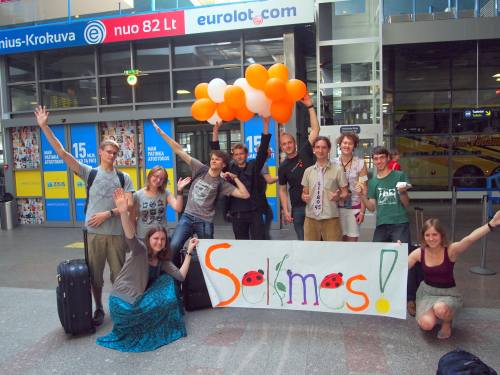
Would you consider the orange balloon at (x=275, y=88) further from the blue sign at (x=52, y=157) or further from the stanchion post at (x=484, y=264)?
the blue sign at (x=52, y=157)

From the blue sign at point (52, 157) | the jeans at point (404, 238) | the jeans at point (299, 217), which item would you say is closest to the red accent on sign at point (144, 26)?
the blue sign at point (52, 157)

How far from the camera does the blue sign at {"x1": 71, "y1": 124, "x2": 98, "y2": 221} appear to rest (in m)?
9.74

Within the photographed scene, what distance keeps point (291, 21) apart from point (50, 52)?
578cm

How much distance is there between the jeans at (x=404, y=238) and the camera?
4.12 meters

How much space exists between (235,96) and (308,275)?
2022 millimetres

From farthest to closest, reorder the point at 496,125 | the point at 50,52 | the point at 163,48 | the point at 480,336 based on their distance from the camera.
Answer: the point at 496,125
the point at 50,52
the point at 163,48
the point at 480,336

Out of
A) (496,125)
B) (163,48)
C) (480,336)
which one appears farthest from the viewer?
(496,125)

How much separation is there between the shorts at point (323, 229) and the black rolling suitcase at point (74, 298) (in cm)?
224

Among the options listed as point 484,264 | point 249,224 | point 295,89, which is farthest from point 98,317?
point 484,264

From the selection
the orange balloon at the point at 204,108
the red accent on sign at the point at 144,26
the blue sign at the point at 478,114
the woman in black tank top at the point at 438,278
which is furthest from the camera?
the blue sign at the point at 478,114

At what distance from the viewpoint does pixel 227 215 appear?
495 centimetres

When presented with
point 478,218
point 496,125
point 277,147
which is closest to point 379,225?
point 277,147

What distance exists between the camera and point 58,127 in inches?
390

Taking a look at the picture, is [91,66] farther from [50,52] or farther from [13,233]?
[13,233]
